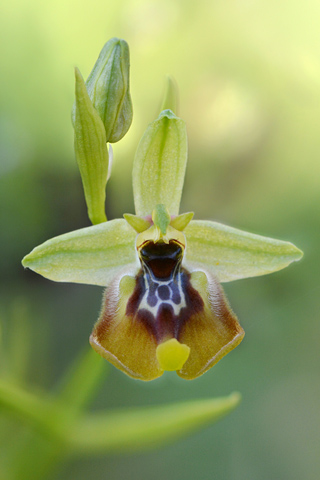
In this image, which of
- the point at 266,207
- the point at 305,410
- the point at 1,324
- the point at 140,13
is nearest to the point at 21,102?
the point at 140,13

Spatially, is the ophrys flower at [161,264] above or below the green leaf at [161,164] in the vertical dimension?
below

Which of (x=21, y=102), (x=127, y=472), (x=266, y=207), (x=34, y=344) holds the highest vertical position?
(x=21, y=102)

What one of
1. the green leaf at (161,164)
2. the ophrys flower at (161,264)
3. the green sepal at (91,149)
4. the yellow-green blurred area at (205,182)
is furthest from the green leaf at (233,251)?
the yellow-green blurred area at (205,182)

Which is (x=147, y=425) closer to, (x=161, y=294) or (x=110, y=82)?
(x=161, y=294)

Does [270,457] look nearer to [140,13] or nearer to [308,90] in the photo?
[308,90]

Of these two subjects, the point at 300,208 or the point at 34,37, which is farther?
the point at 34,37

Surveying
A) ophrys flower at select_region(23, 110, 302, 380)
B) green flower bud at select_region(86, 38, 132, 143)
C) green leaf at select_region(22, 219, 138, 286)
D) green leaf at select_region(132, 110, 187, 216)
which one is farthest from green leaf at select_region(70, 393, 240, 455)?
green flower bud at select_region(86, 38, 132, 143)

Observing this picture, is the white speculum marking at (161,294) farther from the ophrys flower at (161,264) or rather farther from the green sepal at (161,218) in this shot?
the green sepal at (161,218)
